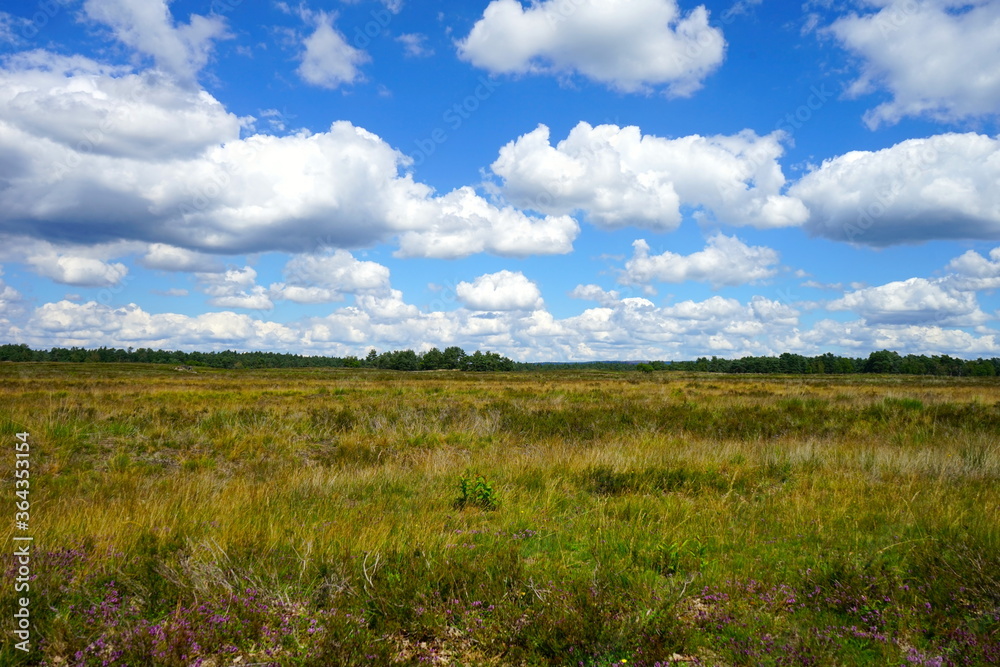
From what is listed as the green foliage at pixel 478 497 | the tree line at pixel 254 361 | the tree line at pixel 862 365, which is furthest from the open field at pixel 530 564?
the tree line at pixel 254 361

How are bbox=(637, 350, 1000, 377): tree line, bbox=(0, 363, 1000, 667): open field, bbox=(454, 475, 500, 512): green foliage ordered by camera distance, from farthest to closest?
bbox=(637, 350, 1000, 377): tree line
bbox=(454, 475, 500, 512): green foliage
bbox=(0, 363, 1000, 667): open field

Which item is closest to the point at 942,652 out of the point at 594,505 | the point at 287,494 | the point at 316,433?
the point at 594,505

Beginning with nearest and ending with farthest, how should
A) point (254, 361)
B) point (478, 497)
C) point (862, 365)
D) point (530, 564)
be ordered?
point (530, 564) → point (478, 497) → point (862, 365) → point (254, 361)

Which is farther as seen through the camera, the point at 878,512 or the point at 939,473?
the point at 939,473

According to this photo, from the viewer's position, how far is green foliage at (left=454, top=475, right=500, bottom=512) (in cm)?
641

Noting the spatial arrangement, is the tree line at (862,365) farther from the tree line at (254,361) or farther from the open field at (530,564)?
the open field at (530,564)

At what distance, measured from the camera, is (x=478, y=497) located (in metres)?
6.60

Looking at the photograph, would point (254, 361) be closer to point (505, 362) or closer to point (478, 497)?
point (505, 362)

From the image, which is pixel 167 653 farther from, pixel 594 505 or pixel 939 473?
pixel 939 473

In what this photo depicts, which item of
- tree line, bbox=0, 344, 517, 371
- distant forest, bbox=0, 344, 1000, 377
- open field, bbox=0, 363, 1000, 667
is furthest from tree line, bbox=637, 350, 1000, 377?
open field, bbox=0, 363, 1000, 667

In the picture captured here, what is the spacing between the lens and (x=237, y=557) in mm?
4340

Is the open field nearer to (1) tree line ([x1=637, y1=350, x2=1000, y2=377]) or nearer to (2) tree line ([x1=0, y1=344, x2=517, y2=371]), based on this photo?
(1) tree line ([x1=637, y1=350, x2=1000, y2=377])

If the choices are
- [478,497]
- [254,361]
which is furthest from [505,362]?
[478,497]

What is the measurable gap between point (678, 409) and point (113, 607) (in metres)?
17.7
